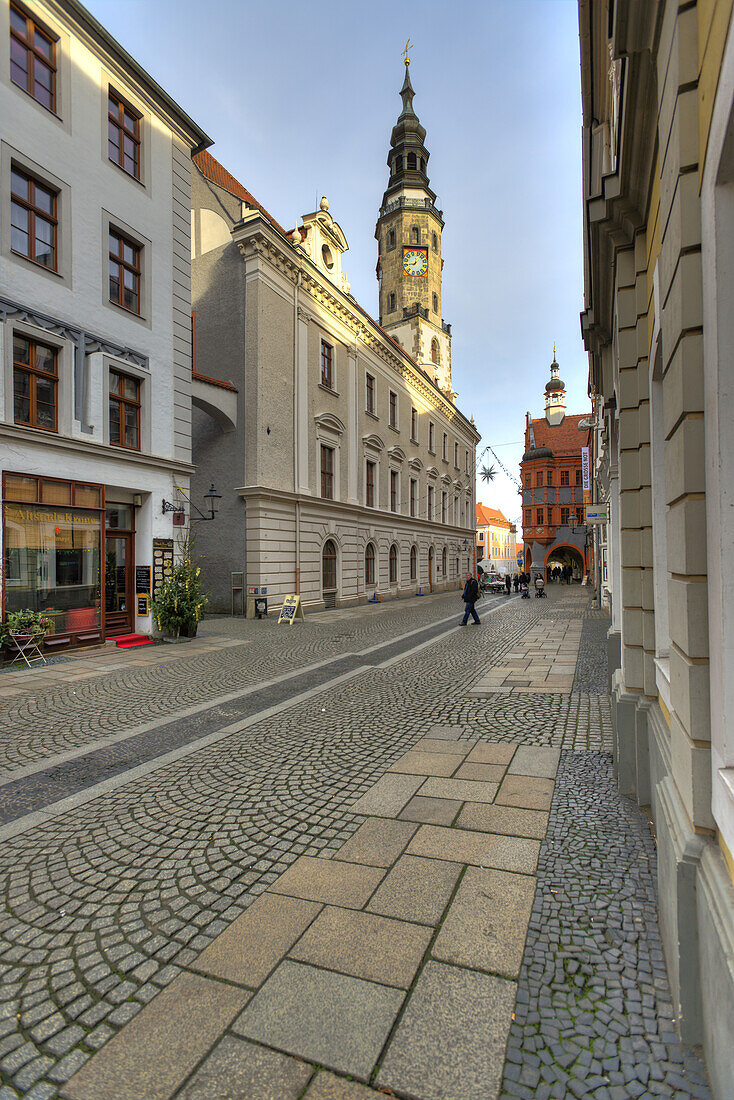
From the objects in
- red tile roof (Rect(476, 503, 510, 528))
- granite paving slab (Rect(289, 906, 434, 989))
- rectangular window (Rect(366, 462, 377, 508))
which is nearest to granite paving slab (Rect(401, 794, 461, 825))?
Answer: granite paving slab (Rect(289, 906, 434, 989))

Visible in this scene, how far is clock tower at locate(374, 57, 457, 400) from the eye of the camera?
4091 centimetres

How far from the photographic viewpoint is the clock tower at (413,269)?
1610 inches

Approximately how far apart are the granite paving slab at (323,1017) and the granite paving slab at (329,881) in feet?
1.67

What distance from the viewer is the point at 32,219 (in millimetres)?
10500

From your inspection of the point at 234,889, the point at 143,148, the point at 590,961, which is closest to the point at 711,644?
the point at 590,961

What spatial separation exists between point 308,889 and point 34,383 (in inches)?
423

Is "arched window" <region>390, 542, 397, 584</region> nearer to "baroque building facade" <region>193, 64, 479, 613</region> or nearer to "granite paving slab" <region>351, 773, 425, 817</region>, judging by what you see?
"baroque building facade" <region>193, 64, 479, 613</region>

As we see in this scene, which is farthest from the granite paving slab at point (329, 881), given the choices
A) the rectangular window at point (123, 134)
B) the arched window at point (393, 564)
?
the arched window at point (393, 564)

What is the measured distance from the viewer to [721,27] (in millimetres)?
1654

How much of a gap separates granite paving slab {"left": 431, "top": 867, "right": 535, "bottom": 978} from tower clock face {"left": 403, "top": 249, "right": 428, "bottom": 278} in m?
44.4

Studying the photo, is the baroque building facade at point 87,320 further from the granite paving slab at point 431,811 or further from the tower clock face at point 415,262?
the tower clock face at point 415,262

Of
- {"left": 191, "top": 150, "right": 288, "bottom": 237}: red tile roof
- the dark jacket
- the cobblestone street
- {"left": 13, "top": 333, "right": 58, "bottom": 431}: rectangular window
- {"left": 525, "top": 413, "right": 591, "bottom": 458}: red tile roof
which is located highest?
{"left": 191, "top": 150, "right": 288, "bottom": 237}: red tile roof

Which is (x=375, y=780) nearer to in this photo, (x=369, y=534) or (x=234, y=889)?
(x=234, y=889)

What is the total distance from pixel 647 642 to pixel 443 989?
2655 mm
